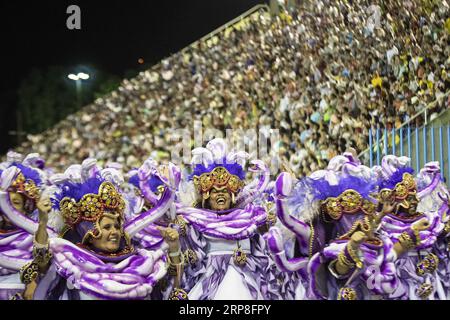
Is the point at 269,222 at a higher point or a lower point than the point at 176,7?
lower

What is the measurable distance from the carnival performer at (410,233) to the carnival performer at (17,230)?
6.12ft

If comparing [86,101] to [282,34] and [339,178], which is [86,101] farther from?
[339,178]

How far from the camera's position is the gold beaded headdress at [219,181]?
4219 mm

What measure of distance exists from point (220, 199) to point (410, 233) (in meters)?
1.03

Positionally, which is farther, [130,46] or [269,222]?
[130,46]

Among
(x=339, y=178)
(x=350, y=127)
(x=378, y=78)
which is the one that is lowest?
(x=339, y=178)

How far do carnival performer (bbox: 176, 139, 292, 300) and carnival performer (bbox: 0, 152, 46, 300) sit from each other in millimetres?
791

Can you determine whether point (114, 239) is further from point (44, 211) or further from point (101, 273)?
point (44, 211)

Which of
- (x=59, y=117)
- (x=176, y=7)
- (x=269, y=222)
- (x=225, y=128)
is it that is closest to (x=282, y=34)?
(x=225, y=128)

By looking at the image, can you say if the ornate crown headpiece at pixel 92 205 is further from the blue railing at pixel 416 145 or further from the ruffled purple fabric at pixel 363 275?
the blue railing at pixel 416 145

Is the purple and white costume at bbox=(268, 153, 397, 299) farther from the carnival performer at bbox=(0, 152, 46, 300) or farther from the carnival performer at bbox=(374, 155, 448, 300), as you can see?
the carnival performer at bbox=(0, 152, 46, 300)

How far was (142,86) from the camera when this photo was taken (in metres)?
9.22

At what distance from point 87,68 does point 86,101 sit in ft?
1.81

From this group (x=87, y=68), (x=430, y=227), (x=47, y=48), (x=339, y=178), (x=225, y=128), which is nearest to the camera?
(x=339, y=178)
